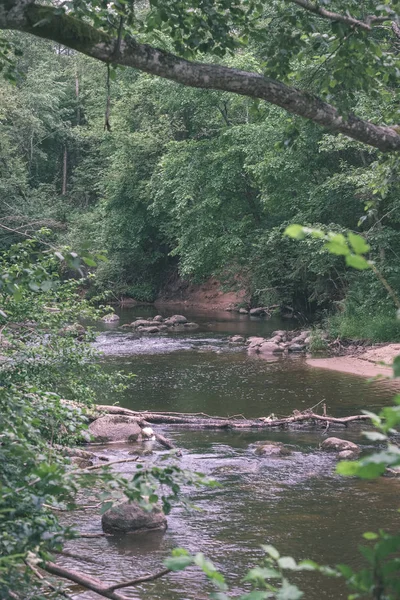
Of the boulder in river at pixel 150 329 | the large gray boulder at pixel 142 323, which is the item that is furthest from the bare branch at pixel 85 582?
the large gray boulder at pixel 142 323

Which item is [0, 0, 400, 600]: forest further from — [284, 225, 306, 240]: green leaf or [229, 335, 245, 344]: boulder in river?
[229, 335, 245, 344]: boulder in river

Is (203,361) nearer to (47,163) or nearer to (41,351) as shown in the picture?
(41,351)

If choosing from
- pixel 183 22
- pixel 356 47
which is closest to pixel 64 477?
pixel 183 22

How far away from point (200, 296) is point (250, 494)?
3077cm

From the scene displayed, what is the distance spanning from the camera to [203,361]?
2077 cm

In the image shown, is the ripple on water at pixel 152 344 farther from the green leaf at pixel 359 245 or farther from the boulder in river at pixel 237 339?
the green leaf at pixel 359 245

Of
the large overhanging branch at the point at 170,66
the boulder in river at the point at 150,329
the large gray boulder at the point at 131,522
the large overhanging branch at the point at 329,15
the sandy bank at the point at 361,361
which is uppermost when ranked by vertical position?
the large overhanging branch at the point at 329,15

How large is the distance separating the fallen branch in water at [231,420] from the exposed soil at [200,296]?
22411 mm

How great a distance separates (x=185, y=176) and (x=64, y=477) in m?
26.3

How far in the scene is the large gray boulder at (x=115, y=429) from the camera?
40.7ft

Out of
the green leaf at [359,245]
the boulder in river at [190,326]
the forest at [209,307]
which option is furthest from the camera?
the boulder in river at [190,326]

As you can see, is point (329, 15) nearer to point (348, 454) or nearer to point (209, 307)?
point (348, 454)

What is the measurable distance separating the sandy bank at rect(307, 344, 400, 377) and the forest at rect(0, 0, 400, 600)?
7.5 inches

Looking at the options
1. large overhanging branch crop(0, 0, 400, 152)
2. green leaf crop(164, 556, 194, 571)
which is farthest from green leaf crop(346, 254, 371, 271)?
large overhanging branch crop(0, 0, 400, 152)
